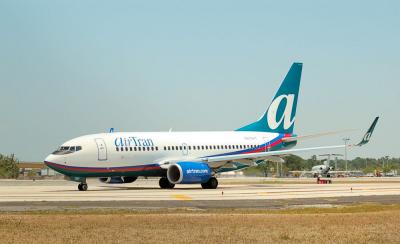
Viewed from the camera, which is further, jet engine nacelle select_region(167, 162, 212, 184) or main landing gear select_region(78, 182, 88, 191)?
jet engine nacelle select_region(167, 162, 212, 184)

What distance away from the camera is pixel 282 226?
2169 centimetres

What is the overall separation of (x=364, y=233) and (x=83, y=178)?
32.5m

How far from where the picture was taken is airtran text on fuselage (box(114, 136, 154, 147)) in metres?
51.6

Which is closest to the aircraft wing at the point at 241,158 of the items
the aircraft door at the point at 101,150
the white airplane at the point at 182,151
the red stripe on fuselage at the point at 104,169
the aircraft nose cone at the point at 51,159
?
the white airplane at the point at 182,151

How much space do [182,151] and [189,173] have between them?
4.02m

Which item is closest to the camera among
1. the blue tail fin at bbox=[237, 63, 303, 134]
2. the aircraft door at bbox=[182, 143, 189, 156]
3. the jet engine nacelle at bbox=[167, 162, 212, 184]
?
the jet engine nacelle at bbox=[167, 162, 212, 184]

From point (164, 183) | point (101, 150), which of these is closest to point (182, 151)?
point (164, 183)

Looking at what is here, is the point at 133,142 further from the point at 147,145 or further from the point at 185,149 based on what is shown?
the point at 185,149

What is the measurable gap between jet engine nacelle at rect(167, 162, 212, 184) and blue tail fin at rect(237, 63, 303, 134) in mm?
9879

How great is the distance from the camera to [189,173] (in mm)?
51156

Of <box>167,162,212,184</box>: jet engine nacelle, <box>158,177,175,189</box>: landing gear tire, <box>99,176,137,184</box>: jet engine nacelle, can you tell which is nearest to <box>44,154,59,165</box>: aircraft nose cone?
<box>99,176,137,184</box>: jet engine nacelle

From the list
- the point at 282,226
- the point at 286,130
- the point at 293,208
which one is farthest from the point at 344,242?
the point at 286,130

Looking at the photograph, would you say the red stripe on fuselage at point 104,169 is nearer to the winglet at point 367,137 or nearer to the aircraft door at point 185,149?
the aircraft door at point 185,149

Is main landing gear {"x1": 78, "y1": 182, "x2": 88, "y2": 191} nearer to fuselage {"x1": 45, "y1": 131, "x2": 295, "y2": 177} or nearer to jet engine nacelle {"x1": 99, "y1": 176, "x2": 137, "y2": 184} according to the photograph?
fuselage {"x1": 45, "y1": 131, "x2": 295, "y2": 177}
